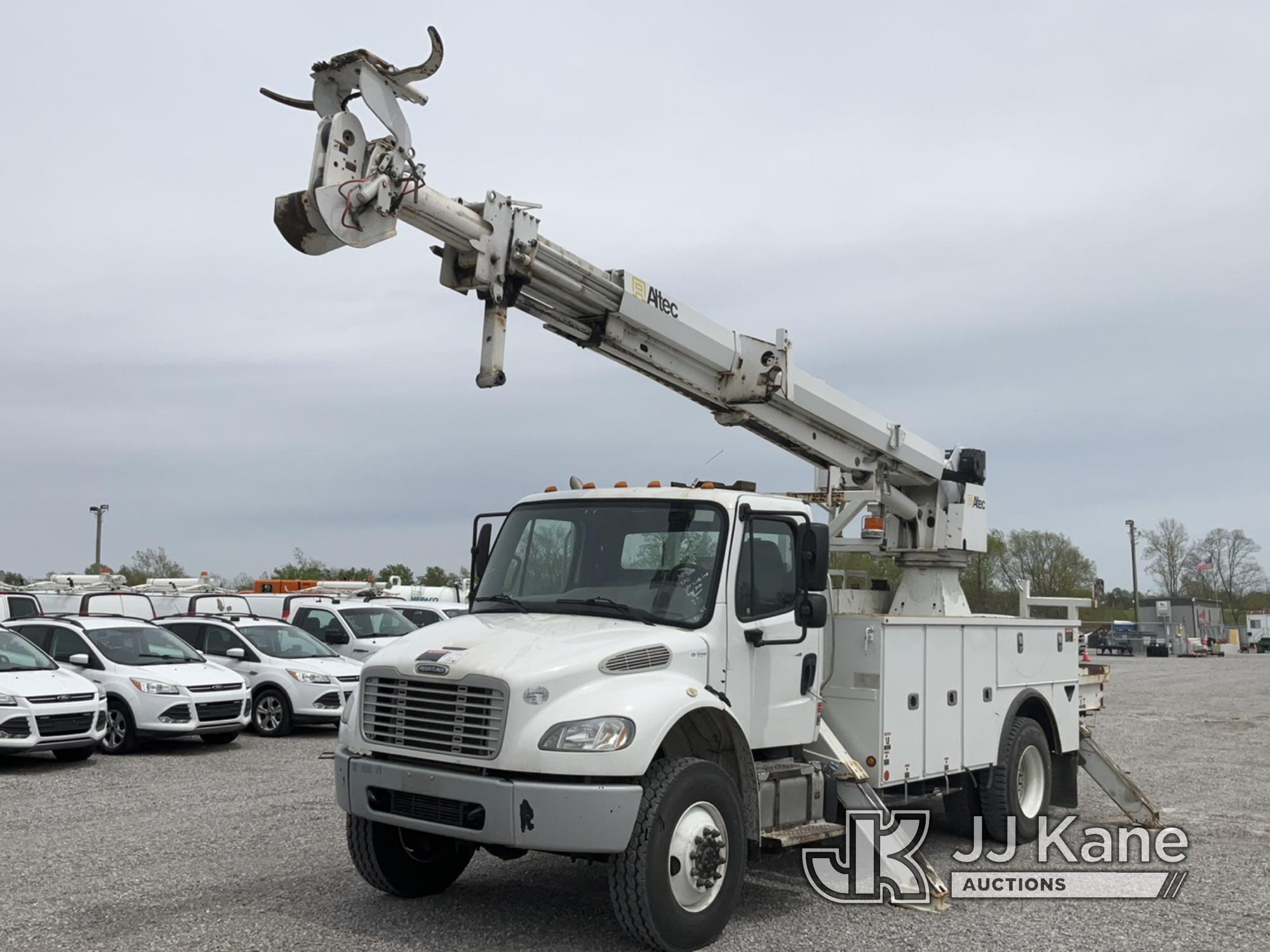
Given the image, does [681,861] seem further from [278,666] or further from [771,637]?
[278,666]

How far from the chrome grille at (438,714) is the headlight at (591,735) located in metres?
0.28

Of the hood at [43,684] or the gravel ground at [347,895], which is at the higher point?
the hood at [43,684]

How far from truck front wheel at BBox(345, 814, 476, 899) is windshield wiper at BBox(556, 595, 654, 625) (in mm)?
1520

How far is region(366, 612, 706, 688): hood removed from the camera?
6180 millimetres

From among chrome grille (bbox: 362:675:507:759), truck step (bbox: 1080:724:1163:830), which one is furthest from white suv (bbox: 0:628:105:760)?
truck step (bbox: 1080:724:1163:830)

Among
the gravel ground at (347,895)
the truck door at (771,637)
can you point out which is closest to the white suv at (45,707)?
the gravel ground at (347,895)

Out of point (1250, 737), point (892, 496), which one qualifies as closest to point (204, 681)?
point (892, 496)

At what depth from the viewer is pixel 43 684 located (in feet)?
45.0

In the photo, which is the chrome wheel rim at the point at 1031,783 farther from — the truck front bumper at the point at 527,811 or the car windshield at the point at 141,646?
the car windshield at the point at 141,646

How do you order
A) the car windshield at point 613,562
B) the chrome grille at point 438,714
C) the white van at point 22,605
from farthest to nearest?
the white van at point 22,605 → the car windshield at point 613,562 → the chrome grille at point 438,714

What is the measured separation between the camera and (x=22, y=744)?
1308cm

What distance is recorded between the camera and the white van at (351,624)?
19969mm

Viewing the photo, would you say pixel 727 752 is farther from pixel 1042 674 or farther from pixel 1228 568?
pixel 1228 568

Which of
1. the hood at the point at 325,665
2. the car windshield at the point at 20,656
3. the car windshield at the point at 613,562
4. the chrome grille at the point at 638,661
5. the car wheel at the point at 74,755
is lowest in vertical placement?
the car wheel at the point at 74,755
